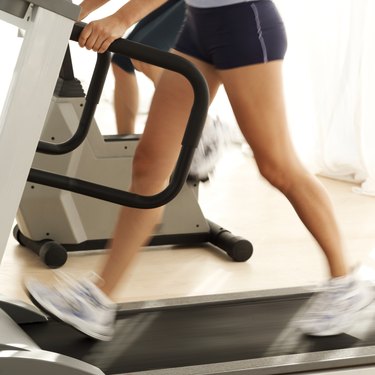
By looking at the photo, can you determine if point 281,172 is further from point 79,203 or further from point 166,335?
point 79,203

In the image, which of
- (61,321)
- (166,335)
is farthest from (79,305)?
(166,335)

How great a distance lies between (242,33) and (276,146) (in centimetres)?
29

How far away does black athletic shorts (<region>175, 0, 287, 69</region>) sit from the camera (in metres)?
2.27

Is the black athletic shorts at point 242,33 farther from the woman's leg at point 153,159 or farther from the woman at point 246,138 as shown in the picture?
the woman's leg at point 153,159

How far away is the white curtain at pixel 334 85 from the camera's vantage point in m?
4.54

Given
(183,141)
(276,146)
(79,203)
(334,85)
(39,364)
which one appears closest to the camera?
(39,364)

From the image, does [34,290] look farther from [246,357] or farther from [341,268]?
[341,268]

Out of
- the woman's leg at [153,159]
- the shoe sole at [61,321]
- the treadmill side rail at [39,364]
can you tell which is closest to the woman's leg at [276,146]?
the woman's leg at [153,159]

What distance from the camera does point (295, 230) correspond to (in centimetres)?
384

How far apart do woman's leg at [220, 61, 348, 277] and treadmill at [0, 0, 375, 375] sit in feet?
0.85

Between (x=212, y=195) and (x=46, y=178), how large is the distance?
8.18 feet

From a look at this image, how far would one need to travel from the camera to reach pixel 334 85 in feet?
15.7

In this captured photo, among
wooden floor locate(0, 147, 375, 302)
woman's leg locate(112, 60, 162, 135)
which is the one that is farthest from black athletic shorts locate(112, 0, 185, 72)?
wooden floor locate(0, 147, 375, 302)

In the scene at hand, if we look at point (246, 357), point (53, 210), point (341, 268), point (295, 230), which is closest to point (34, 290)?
point (246, 357)
